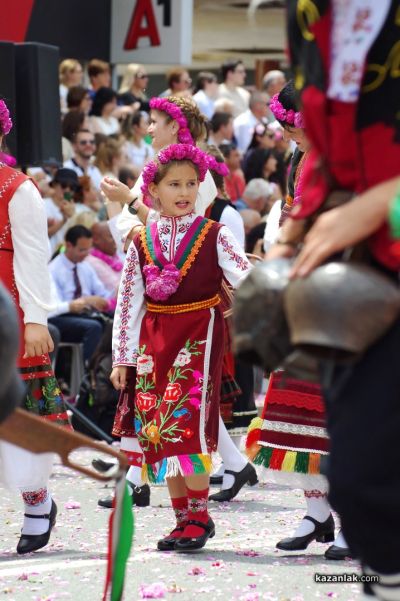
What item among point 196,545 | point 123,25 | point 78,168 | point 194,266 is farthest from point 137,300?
point 123,25

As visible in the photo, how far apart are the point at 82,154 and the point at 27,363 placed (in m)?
6.55

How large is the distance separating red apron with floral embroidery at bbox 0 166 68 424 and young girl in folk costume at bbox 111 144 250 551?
29cm

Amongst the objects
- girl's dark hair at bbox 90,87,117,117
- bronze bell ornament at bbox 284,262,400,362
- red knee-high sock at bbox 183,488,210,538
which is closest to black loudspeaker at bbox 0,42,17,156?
red knee-high sock at bbox 183,488,210,538

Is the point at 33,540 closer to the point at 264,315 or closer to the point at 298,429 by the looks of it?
the point at 298,429

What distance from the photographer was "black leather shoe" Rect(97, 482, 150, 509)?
652cm

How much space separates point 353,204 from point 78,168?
939 cm

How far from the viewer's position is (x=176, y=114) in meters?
6.65

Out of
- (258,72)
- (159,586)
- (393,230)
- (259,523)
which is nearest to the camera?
(393,230)

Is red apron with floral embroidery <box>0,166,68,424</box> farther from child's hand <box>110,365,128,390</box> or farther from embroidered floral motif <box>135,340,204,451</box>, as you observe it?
embroidered floral motif <box>135,340,204,451</box>

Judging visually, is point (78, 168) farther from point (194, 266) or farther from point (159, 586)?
point (159, 586)

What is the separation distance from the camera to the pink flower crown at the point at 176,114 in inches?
261

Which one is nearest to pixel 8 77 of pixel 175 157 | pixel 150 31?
pixel 175 157

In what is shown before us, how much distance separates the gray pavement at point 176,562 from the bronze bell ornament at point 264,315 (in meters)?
2.15

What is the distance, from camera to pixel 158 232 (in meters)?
5.70
